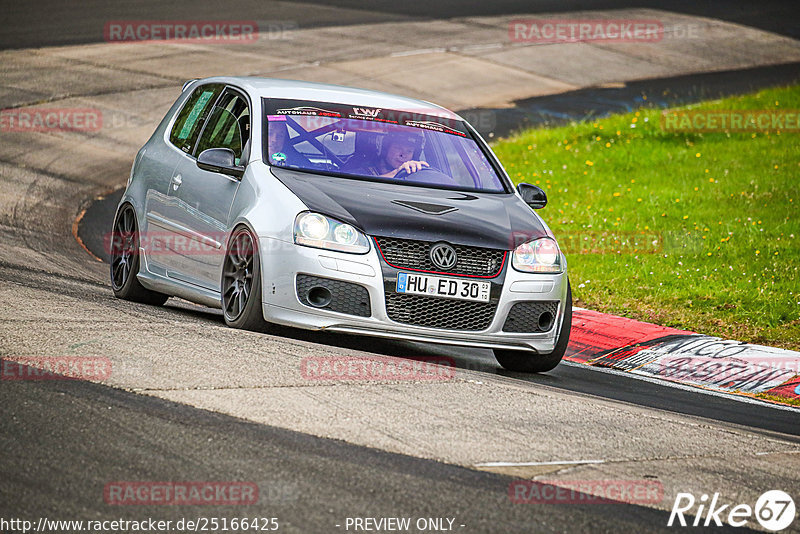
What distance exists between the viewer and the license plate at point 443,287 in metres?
7.54

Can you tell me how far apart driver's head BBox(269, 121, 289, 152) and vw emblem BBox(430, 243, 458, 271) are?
1458mm

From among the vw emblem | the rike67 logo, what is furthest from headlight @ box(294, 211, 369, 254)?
the rike67 logo

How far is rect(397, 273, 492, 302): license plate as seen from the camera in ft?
24.7

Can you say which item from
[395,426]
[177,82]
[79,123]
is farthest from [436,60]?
[395,426]

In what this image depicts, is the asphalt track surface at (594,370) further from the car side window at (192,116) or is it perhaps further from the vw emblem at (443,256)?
the car side window at (192,116)

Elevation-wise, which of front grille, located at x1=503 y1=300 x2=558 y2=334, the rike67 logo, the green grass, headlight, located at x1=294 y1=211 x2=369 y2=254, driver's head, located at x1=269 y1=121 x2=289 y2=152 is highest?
driver's head, located at x1=269 y1=121 x2=289 y2=152

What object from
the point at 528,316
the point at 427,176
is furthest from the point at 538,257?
the point at 427,176

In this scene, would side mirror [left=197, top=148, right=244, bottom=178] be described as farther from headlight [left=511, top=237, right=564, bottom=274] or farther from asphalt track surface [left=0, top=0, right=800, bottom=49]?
asphalt track surface [left=0, top=0, right=800, bottom=49]

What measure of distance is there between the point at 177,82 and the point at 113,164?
6.08 meters

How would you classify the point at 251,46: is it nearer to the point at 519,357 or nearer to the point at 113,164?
the point at 113,164

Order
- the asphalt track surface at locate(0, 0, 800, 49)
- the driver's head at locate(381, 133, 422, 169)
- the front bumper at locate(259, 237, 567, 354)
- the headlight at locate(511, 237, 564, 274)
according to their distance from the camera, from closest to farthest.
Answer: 1. the front bumper at locate(259, 237, 567, 354)
2. the headlight at locate(511, 237, 564, 274)
3. the driver's head at locate(381, 133, 422, 169)
4. the asphalt track surface at locate(0, 0, 800, 49)

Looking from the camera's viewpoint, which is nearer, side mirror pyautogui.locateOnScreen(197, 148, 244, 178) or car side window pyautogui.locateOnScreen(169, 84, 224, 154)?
side mirror pyautogui.locateOnScreen(197, 148, 244, 178)

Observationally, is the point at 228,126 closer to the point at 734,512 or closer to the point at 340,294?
the point at 340,294

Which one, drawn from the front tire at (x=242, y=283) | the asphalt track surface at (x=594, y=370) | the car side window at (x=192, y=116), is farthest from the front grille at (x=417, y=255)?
the car side window at (x=192, y=116)
